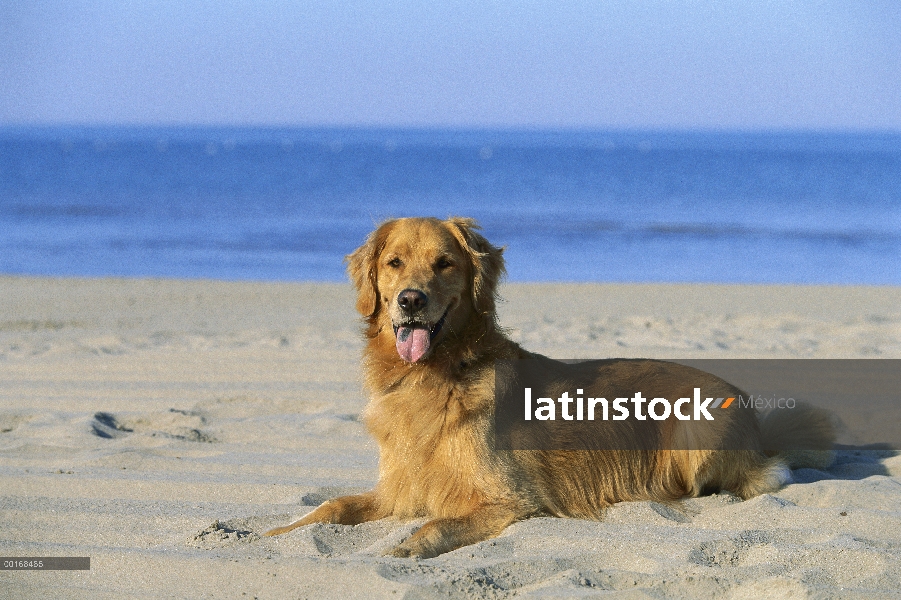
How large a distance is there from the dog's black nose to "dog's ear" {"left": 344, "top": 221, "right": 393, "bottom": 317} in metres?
0.36

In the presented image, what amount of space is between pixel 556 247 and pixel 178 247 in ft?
25.8

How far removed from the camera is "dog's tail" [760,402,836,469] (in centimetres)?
558

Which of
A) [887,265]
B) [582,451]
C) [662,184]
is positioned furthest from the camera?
[662,184]

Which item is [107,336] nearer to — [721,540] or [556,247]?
[721,540]

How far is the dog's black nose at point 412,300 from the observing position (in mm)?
4332

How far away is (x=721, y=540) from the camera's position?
405 cm

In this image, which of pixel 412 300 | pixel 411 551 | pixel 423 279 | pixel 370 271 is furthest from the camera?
pixel 370 271

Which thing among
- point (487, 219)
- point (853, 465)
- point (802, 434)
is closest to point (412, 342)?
point (802, 434)

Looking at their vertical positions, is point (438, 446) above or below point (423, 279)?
below

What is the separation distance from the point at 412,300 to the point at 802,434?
2.61 m

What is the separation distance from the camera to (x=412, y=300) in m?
4.34

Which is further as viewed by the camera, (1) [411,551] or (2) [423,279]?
(2) [423,279]

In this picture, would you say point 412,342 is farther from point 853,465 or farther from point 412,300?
point 853,465

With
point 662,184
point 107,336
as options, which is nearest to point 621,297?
point 107,336
